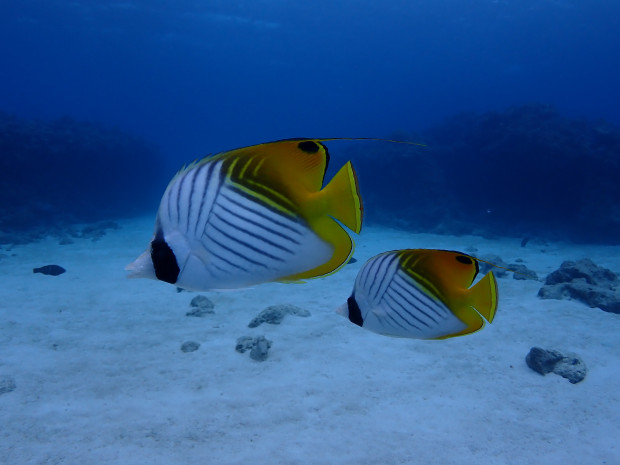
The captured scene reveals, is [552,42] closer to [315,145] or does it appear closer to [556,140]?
[556,140]

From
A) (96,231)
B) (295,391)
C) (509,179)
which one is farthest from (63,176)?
(509,179)

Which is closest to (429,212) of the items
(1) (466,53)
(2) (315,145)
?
(2) (315,145)

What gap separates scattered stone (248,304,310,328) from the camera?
20.6 ft

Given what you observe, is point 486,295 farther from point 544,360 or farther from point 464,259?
point 544,360

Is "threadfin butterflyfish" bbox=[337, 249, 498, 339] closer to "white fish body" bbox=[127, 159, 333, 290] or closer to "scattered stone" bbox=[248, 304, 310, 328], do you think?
"white fish body" bbox=[127, 159, 333, 290]

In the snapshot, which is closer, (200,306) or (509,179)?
(200,306)

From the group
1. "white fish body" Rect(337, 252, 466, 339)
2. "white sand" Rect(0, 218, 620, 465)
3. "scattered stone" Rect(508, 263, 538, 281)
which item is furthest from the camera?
"scattered stone" Rect(508, 263, 538, 281)

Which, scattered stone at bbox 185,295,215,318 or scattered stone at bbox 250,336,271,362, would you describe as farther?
scattered stone at bbox 185,295,215,318

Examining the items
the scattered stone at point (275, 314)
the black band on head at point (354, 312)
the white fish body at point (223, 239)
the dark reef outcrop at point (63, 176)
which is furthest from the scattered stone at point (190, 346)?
the dark reef outcrop at point (63, 176)

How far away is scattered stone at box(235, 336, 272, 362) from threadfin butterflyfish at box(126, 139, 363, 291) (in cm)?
438

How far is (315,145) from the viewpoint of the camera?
37.2 inches

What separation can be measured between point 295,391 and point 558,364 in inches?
136

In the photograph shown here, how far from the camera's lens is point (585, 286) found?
7.46 meters

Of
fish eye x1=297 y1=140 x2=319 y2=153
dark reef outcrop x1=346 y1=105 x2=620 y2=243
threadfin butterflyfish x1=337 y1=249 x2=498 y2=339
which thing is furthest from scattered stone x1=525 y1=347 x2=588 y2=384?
dark reef outcrop x1=346 y1=105 x2=620 y2=243
